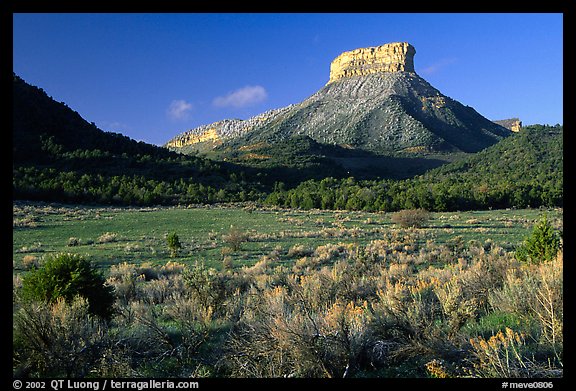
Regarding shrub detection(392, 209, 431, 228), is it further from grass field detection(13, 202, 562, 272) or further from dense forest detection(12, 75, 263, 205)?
dense forest detection(12, 75, 263, 205)

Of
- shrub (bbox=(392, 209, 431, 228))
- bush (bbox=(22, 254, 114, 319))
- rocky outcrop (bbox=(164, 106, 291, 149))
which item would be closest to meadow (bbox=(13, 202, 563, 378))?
bush (bbox=(22, 254, 114, 319))

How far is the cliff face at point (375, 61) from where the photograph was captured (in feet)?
486

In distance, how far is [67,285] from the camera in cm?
598

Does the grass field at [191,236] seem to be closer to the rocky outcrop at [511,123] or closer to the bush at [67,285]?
the bush at [67,285]

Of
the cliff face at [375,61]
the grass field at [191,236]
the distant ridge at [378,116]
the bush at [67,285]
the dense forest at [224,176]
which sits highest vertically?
the cliff face at [375,61]

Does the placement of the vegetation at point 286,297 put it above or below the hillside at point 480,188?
below

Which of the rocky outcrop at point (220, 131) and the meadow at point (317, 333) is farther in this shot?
the rocky outcrop at point (220, 131)

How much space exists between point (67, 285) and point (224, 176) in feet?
206

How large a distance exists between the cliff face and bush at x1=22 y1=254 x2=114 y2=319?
15293 cm

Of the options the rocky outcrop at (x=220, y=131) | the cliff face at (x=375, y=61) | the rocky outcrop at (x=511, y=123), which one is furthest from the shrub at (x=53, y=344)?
the rocky outcrop at (x=511, y=123)

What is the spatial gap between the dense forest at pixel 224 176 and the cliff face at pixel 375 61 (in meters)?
76.3

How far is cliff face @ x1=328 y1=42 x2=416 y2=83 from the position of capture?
148 m
